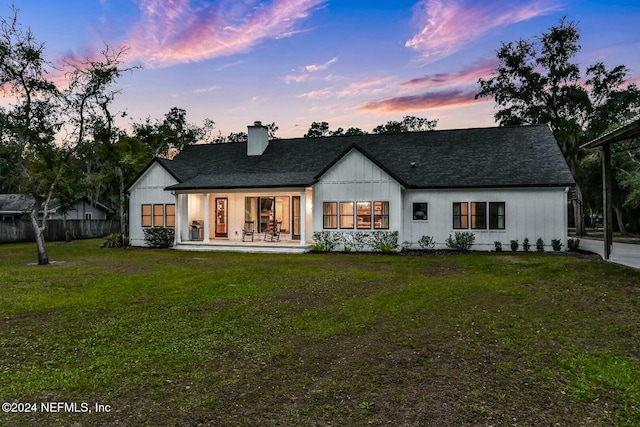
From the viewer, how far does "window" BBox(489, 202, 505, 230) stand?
56.2ft

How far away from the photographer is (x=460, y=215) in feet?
57.7

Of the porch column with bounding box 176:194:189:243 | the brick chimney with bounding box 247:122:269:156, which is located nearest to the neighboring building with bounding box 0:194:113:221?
the porch column with bounding box 176:194:189:243

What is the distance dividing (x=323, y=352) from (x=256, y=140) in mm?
19868

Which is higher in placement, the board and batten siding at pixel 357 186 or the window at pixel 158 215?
the board and batten siding at pixel 357 186

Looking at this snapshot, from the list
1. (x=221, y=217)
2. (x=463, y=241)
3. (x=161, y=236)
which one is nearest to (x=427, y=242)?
(x=463, y=241)

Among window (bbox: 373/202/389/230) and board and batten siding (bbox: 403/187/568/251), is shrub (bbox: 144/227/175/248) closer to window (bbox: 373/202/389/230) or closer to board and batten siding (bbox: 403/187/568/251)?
window (bbox: 373/202/389/230)

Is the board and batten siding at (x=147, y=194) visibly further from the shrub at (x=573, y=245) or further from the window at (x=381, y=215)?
the shrub at (x=573, y=245)

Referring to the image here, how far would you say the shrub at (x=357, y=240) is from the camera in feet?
57.3

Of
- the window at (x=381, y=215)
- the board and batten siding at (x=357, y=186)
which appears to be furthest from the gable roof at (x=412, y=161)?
the window at (x=381, y=215)

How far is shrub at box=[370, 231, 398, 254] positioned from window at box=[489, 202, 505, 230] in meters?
4.51

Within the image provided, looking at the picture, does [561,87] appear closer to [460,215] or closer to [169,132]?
[460,215]

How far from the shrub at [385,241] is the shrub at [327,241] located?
166 cm

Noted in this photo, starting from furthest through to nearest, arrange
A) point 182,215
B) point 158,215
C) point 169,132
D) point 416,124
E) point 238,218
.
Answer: point 416,124 → point 169,132 → point 238,218 → point 158,215 → point 182,215

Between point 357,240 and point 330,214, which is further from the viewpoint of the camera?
point 330,214
